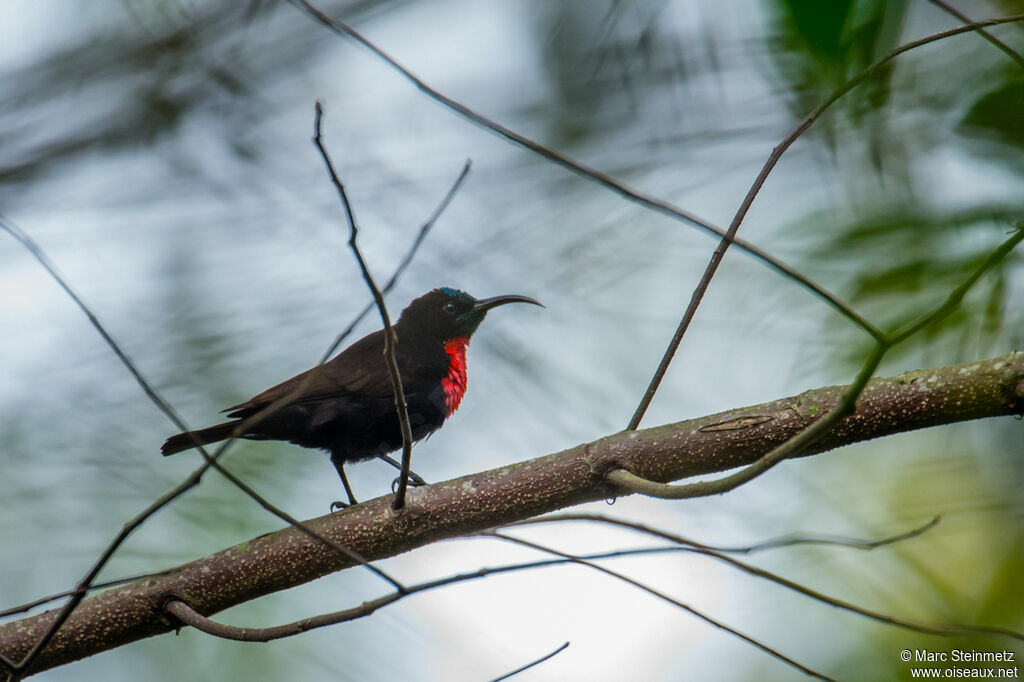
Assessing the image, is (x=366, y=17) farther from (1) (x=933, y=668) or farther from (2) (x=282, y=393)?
(1) (x=933, y=668)

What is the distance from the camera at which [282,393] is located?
10.8ft

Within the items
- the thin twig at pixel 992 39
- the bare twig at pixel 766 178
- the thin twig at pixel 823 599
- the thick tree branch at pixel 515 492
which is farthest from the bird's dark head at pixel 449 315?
the thin twig at pixel 992 39

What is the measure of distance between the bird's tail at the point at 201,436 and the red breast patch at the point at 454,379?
1.02m

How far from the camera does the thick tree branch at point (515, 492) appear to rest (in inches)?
81.2

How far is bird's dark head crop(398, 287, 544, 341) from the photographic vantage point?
174 inches

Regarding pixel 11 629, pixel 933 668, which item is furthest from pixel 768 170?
pixel 11 629

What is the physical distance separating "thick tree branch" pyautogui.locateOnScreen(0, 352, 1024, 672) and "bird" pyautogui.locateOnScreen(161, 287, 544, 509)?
82 cm

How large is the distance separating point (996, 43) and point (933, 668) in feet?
3.22

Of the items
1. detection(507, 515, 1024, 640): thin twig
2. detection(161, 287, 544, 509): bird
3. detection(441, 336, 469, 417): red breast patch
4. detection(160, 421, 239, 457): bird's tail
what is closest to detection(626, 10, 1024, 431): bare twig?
detection(507, 515, 1024, 640): thin twig

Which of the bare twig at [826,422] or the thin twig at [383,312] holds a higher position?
the thin twig at [383,312]

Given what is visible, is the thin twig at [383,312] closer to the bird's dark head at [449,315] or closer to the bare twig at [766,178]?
the bare twig at [766,178]

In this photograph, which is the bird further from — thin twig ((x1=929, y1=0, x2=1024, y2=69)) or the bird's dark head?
thin twig ((x1=929, y1=0, x2=1024, y2=69))

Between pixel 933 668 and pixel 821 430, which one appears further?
pixel 933 668

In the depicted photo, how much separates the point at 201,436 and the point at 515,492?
1356 mm
